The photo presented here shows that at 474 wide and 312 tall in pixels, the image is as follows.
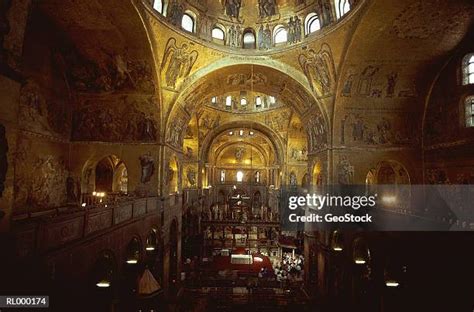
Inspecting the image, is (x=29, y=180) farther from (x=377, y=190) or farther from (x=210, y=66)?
(x=377, y=190)

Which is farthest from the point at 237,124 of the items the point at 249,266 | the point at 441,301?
the point at 441,301

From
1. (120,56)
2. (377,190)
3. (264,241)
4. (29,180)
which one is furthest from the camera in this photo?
(264,241)

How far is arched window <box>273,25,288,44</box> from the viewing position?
667 inches

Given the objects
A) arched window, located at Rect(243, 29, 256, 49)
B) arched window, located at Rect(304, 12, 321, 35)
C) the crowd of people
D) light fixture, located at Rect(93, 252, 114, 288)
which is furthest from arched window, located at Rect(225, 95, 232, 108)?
light fixture, located at Rect(93, 252, 114, 288)

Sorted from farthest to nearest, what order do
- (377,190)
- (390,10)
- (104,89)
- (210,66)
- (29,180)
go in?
(377,190), (210,66), (104,89), (29,180), (390,10)

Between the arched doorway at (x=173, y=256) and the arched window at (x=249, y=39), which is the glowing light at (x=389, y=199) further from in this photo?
the arched doorway at (x=173, y=256)

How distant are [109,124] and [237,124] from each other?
15.5 metres

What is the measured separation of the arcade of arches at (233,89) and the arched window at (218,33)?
0.26 ft

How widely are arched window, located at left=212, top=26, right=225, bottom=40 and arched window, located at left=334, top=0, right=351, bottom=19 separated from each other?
6.41m

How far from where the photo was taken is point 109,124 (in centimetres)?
1608

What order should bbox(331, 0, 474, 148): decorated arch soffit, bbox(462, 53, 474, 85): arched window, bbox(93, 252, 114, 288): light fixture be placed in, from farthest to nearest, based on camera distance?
bbox(462, 53, 474, 85): arched window, bbox(331, 0, 474, 148): decorated arch soffit, bbox(93, 252, 114, 288): light fixture

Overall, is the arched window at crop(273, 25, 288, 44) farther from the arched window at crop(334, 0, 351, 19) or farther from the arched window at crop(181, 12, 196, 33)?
the arched window at crop(181, 12, 196, 33)

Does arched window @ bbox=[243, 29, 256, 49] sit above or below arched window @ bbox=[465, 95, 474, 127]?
above

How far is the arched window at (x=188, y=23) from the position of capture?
15701 mm
